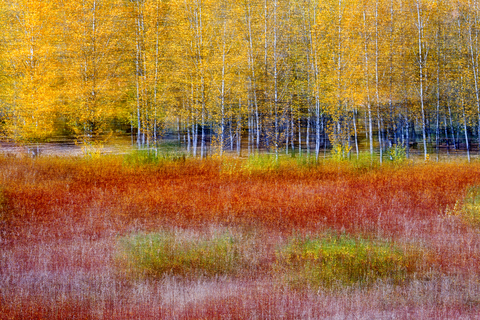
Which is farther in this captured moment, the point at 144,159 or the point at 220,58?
the point at 220,58

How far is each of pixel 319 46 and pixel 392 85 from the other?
4986mm

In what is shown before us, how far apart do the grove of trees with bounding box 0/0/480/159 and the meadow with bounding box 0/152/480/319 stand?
9.17 m

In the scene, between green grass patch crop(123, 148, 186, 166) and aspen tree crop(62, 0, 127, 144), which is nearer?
green grass patch crop(123, 148, 186, 166)

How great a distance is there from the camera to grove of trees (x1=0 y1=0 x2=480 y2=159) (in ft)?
72.5

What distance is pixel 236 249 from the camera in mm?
7258

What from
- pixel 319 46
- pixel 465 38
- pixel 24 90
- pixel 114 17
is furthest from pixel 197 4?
pixel 465 38

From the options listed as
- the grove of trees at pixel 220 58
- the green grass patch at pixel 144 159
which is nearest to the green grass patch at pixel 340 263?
the green grass patch at pixel 144 159

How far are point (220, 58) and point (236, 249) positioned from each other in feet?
61.2

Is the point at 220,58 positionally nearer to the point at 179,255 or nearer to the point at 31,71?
the point at 31,71

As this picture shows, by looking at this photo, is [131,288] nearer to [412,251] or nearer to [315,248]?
[315,248]

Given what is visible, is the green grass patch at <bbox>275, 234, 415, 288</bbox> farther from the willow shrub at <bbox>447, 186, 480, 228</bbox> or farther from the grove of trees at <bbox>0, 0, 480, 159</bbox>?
the grove of trees at <bbox>0, 0, 480, 159</bbox>

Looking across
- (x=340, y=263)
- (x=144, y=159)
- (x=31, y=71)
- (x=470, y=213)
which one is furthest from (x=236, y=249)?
(x=31, y=71)


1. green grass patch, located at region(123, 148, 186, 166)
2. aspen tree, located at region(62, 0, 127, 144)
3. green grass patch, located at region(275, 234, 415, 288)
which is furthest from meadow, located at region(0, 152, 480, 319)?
aspen tree, located at region(62, 0, 127, 144)

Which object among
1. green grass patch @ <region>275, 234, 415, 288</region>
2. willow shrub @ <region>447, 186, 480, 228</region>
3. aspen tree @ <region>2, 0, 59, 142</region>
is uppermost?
aspen tree @ <region>2, 0, 59, 142</region>
